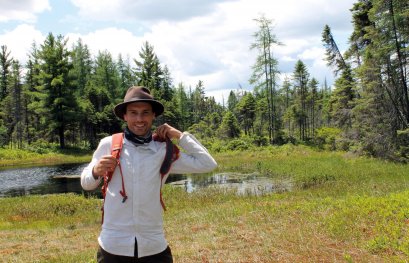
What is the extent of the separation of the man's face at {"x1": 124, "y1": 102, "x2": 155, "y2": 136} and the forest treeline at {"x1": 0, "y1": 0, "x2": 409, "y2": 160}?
23.9 metres

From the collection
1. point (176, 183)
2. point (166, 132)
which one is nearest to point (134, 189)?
point (166, 132)

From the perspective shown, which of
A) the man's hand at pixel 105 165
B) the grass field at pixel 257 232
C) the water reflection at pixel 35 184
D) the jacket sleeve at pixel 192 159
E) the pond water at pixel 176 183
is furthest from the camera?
the water reflection at pixel 35 184

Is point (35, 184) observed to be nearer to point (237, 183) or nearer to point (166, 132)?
point (237, 183)

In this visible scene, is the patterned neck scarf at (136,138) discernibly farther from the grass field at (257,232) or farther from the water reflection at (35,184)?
the water reflection at (35,184)

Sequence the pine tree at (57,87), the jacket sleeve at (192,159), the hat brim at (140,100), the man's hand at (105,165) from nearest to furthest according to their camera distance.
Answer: the man's hand at (105,165) < the hat brim at (140,100) < the jacket sleeve at (192,159) < the pine tree at (57,87)

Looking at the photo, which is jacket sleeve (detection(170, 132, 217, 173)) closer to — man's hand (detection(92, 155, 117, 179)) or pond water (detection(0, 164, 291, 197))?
man's hand (detection(92, 155, 117, 179))

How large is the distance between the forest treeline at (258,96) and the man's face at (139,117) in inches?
942

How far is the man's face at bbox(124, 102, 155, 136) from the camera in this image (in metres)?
3.35

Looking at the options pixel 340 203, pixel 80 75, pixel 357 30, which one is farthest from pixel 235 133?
pixel 340 203

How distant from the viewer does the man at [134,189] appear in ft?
10.2

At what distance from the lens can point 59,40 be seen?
179 feet

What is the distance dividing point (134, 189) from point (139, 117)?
0.63 metres

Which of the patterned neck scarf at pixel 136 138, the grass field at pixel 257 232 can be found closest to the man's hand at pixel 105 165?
the patterned neck scarf at pixel 136 138

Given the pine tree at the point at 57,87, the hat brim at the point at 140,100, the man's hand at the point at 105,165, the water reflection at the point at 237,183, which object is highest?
the pine tree at the point at 57,87
